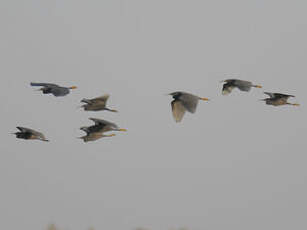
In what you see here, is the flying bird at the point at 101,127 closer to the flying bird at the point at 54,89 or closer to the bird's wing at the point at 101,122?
the bird's wing at the point at 101,122

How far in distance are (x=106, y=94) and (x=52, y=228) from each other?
35590 mm

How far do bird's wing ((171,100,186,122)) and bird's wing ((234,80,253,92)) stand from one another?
2850 mm

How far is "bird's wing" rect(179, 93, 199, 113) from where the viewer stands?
1586 centimetres

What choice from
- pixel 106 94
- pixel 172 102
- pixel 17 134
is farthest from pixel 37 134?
pixel 172 102

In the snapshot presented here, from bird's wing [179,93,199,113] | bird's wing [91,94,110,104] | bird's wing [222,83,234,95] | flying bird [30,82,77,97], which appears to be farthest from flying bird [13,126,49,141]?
bird's wing [222,83,234,95]

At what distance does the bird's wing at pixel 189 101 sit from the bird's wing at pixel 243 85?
260 cm

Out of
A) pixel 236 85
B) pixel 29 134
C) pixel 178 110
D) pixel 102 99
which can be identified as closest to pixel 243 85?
pixel 236 85

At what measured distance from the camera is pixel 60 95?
679 inches

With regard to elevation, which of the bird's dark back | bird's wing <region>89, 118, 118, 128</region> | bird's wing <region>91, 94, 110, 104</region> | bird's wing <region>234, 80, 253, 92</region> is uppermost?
bird's wing <region>234, 80, 253, 92</region>

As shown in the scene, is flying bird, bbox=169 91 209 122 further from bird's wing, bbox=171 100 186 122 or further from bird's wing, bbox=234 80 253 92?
bird's wing, bbox=234 80 253 92

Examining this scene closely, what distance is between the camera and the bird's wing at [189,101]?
625 inches

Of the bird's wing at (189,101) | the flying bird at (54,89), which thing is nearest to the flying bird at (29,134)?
the flying bird at (54,89)

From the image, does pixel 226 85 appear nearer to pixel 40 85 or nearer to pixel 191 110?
pixel 191 110

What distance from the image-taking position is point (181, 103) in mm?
16438
